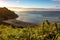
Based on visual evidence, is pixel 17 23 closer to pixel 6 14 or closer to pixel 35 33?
pixel 6 14

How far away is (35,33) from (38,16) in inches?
9.0

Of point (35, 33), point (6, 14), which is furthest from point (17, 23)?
point (35, 33)

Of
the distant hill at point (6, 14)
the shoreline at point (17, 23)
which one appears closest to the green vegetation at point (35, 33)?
the shoreline at point (17, 23)

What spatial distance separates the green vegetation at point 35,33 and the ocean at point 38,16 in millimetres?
76

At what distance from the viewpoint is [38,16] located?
1.67 metres

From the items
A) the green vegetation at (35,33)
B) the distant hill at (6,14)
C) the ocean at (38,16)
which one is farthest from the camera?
the distant hill at (6,14)

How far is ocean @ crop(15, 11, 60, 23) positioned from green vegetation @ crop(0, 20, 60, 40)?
0.25ft

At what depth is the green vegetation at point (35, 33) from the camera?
1456 millimetres

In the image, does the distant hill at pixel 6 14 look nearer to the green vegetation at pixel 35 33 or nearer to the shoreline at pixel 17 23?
the shoreline at pixel 17 23

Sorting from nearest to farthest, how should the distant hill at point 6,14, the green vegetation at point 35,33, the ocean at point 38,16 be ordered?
the green vegetation at point 35,33 < the ocean at point 38,16 < the distant hill at point 6,14

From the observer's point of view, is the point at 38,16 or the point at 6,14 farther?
the point at 6,14

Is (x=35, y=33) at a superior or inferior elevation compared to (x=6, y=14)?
inferior

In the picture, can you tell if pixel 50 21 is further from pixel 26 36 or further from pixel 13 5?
pixel 13 5

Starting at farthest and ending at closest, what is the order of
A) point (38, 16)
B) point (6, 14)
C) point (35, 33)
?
point (6, 14) < point (38, 16) < point (35, 33)
